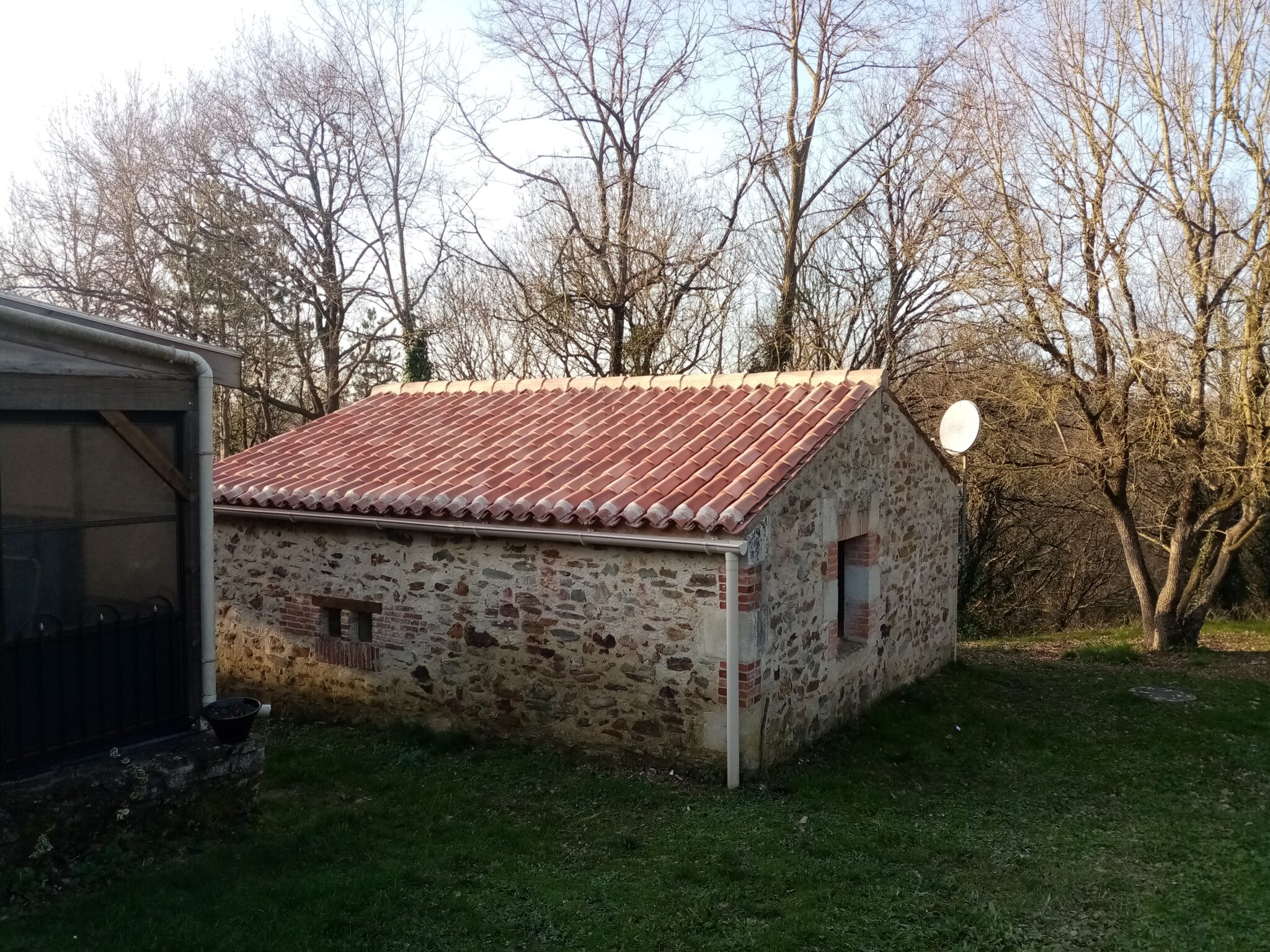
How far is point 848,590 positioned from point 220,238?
13.4 metres

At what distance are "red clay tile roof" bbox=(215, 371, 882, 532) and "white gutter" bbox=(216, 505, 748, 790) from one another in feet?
0.28

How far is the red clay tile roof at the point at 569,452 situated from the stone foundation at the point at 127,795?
8.30 feet

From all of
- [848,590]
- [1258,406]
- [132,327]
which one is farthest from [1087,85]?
[132,327]

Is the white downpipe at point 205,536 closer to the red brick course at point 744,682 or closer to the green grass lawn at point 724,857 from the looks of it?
the green grass lawn at point 724,857

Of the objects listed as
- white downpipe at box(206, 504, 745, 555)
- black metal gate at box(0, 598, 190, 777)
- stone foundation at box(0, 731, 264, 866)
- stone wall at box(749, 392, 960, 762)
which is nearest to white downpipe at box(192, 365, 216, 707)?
black metal gate at box(0, 598, 190, 777)

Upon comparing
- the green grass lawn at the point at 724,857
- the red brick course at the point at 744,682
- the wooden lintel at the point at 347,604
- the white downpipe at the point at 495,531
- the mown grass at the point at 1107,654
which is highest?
the white downpipe at the point at 495,531

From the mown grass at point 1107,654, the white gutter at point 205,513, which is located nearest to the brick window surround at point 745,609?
the white gutter at point 205,513

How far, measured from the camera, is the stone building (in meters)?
6.46

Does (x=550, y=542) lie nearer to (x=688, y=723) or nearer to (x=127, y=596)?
(x=688, y=723)

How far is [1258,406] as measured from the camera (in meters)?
10.2

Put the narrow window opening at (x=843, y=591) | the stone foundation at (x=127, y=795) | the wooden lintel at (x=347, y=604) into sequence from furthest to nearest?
the narrow window opening at (x=843, y=591) → the wooden lintel at (x=347, y=604) → the stone foundation at (x=127, y=795)

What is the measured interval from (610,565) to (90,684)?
11.0ft

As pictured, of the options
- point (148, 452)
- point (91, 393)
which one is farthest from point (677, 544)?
point (91, 393)

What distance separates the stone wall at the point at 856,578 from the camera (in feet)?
22.1
